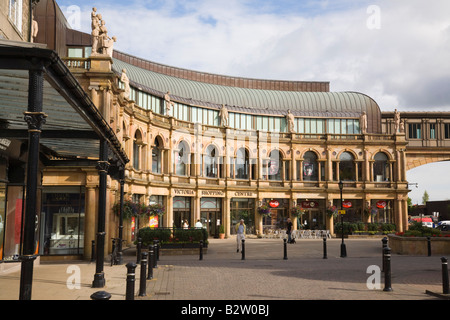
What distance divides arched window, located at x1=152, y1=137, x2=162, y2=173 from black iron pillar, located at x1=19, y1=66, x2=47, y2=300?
104ft

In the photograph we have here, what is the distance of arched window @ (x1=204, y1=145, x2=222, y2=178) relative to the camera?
45.2m

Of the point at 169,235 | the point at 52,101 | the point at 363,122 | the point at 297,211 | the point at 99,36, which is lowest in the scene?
the point at 169,235

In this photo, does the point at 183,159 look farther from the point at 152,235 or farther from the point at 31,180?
the point at 31,180

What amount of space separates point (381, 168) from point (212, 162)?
19136 millimetres

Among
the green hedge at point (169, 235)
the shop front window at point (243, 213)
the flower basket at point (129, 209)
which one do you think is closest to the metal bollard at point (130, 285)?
the green hedge at point (169, 235)

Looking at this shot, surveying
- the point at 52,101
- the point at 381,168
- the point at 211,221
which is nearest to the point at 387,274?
the point at 52,101

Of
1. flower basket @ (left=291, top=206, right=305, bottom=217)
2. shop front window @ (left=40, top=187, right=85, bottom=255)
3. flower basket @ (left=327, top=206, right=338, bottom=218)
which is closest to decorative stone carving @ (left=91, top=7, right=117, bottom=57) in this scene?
shop front window @ (left=40, top=187, right=85, bottom=255)

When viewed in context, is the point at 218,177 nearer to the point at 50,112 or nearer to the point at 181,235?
the point at 181,235

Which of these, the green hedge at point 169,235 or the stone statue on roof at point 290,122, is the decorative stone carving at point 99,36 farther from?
the stone statue on roof at point 290,122

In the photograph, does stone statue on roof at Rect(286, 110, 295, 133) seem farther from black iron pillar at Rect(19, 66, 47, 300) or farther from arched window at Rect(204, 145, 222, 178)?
black iron pillar at Rect(19, 66, 47, 300)

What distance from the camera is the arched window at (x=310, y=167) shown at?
4981 cm

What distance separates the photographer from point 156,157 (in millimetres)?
39812

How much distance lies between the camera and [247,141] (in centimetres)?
4775

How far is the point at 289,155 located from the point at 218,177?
868cm
